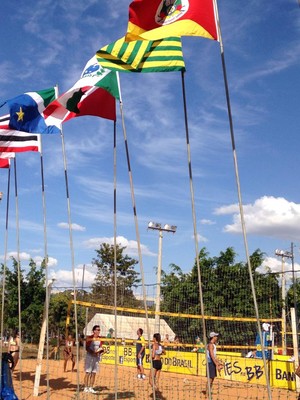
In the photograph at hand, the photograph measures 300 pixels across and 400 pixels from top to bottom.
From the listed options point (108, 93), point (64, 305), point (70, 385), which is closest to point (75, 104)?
point (108, 93)

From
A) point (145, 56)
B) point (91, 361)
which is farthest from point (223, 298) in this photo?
point (145, 56)

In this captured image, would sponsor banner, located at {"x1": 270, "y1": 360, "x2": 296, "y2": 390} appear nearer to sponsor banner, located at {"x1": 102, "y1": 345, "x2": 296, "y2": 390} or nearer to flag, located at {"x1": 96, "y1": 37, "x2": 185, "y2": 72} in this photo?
sponsor banner, located at {"x1": 102, "y1": 345, "x2": 296, "y2": 390}

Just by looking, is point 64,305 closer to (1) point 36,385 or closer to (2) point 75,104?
(1) point 36,385

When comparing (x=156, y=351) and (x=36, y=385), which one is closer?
(x=36, y=385)

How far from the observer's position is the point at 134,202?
902cm

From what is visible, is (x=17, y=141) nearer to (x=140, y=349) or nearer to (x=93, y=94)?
(x=93, y=94)

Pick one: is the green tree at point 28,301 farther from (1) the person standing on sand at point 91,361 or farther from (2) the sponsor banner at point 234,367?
(1) the person standing on sand at point 91,361

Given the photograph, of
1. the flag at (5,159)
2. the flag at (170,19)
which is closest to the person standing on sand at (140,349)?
the flag at (5,159)

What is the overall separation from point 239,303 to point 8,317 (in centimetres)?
1273

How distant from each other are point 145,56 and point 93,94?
3.12 m

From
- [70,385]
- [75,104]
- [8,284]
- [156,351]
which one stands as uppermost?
[75,104]

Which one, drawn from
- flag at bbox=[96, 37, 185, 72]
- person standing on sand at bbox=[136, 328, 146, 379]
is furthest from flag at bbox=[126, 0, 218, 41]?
person standing on sand at bbox=[136, 328, 146, 379]

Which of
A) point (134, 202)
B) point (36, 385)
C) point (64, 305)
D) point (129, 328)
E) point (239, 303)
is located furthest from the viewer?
point (64, 305)

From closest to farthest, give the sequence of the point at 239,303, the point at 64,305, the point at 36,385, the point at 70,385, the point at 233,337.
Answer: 1. the point at 36,385
2. the point at 70,385
3. the point at 233,337
4. the point at 239,303
5. the point at 64,305
